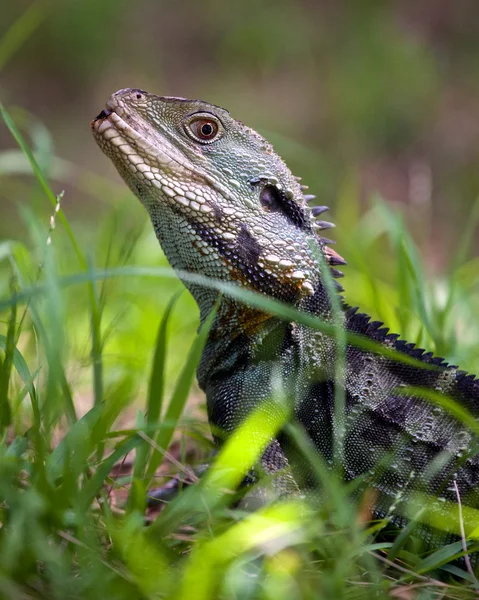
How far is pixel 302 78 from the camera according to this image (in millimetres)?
15391

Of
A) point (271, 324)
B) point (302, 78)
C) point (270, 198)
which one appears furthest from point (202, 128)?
point (302, 78)

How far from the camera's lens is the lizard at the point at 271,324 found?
320 centimetres

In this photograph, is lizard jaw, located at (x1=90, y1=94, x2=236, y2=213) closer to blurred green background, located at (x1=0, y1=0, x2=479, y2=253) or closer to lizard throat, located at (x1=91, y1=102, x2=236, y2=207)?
lizard throat, located at (x1=91, y1=102, x2=236, y2=207)

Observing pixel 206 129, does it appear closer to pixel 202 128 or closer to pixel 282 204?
pixel 202 128

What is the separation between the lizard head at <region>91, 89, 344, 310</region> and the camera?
132 inches

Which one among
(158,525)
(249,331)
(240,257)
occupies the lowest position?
(158,525)

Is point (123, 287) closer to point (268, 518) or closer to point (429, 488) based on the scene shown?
point (429, 488)

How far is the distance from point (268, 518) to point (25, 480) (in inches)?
39.4

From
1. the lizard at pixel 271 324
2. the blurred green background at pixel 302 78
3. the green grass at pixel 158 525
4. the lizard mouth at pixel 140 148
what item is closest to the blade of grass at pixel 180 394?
the green grass at pixel 158 525

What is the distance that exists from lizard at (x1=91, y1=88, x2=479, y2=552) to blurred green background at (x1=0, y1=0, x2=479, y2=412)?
359 inches

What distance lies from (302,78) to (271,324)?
13.0 meters

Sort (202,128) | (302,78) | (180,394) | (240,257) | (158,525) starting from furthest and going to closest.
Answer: (302,78) → (202,128) → (240,257) → (180,394) → (158,525)

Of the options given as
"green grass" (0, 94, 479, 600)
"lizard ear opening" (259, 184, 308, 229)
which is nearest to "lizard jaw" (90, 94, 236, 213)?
"lizard ear opening" (259, 184, 308, 229)

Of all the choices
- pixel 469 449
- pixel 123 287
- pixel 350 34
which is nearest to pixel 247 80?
pixel 350 34
